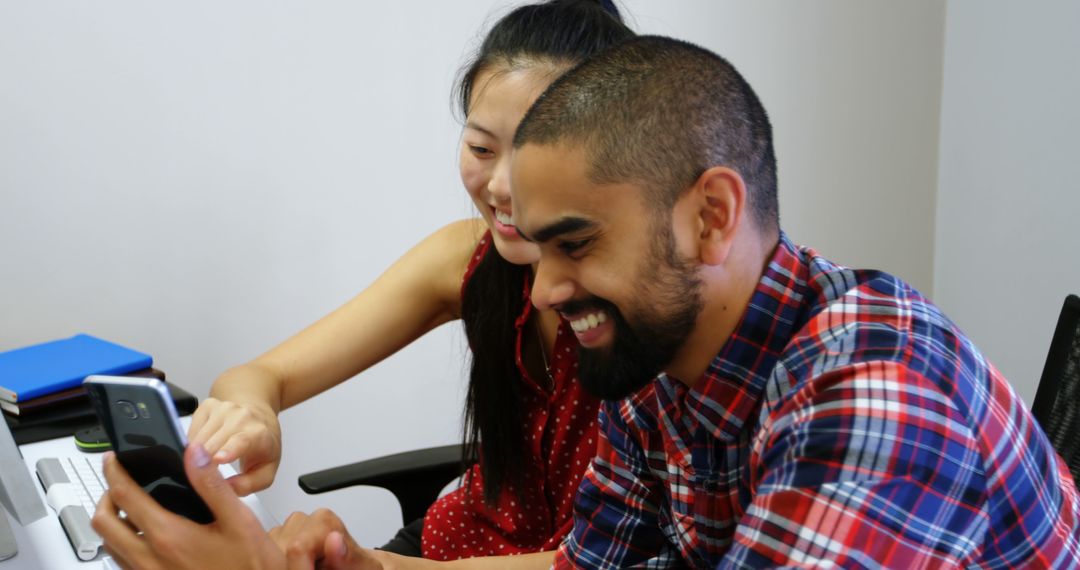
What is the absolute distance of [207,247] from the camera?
1.75m

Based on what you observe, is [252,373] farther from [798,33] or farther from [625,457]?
[798,33]

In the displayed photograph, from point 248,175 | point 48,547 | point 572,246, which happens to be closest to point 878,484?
point 572,246

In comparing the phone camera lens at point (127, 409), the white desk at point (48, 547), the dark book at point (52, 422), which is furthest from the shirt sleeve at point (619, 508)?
the dark book at point (52, 422)

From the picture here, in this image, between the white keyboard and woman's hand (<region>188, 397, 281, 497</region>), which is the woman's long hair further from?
the white keyboard

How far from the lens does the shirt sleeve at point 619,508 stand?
3.32 ft

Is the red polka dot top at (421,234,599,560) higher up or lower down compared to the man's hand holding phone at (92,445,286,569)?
lower down

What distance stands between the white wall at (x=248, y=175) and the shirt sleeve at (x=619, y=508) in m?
0.97

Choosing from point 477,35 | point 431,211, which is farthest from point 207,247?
point 477,35

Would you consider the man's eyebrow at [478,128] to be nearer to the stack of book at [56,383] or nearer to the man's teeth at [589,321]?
the man's teeth at [589,321]

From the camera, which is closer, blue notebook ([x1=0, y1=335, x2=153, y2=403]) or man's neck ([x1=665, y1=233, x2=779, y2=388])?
man's neck ([x1=665, y1=233, x2=779, y2=388])

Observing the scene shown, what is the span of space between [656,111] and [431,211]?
3.81 feet

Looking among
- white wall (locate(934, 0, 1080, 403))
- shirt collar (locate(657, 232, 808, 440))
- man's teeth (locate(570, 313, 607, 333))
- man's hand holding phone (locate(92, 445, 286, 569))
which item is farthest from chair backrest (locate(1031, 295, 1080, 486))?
white wall (locate(934, 0, 1080, 403))

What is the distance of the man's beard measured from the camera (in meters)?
0.83

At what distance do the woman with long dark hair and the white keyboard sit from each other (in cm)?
14
